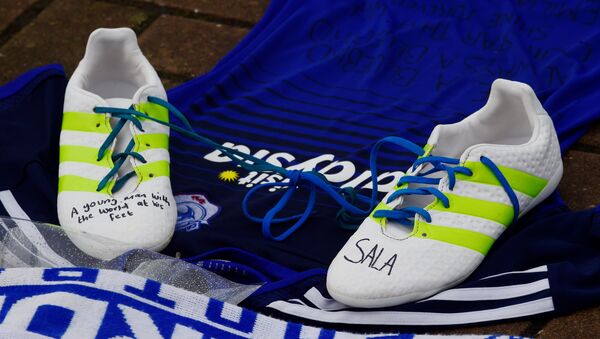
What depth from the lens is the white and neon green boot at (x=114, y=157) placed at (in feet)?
4.89

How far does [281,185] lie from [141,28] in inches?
32.1

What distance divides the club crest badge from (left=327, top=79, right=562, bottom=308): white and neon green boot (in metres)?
0.29

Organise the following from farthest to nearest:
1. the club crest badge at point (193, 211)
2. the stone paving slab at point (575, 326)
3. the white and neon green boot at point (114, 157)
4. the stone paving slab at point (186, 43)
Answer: the stone paving slab at point (186, 43)
the club crest badge at point (193, 211)
the white and neon green boot at point (114, 157)
the stone paving slab at point (575, 326)

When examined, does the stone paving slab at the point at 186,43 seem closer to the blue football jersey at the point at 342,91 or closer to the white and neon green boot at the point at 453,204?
the blue football jersey at the point at 342,91

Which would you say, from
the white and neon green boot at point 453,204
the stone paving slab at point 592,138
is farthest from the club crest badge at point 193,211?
the stone paving slab at point 592,138

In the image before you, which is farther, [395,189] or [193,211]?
[193,211]

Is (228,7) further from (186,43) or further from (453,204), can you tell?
(453,204)

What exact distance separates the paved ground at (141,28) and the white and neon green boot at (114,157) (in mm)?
382

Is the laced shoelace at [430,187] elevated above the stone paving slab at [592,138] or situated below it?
above

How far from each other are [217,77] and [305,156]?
336 millimetres

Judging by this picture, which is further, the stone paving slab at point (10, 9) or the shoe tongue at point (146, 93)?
the stone paving slab at point (10, 9)

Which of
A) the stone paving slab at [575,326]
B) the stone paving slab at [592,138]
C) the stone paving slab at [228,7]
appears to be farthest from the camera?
the stone paving slab at [228,7]

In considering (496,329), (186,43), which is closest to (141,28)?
(186,43)

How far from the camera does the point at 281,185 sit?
1.65 meters
